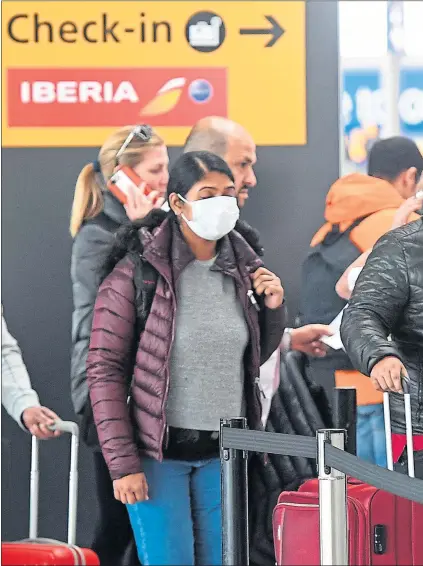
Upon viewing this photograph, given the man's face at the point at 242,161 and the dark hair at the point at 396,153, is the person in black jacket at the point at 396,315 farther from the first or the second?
the man's face at the point at 242,161

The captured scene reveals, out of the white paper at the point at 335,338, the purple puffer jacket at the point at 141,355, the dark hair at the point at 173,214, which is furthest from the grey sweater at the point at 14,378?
the white paper at the point at 335,338

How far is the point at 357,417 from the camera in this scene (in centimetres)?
369

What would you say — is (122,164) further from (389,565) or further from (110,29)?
(389,565)

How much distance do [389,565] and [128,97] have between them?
1.74 metres

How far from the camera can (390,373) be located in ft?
9.12

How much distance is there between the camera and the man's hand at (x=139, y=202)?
3764 mm

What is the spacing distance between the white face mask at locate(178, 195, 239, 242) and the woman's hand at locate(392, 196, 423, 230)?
1.82ft

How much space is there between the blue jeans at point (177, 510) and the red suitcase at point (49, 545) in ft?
0.73

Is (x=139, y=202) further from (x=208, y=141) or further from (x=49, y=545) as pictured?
(x=49, y=545)

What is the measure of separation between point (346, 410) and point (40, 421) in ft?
3.37

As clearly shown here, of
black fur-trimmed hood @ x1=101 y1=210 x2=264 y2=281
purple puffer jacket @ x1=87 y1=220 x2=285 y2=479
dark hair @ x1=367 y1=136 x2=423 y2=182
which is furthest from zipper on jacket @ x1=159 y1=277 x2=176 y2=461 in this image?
dark hair @ x1=367 y1=136 x2=423 y2=182

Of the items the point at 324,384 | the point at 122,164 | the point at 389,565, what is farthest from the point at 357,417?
the point at 122,164

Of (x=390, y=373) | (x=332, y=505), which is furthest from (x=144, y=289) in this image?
(x=332, y=505)

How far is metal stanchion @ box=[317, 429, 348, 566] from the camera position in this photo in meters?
2.22
